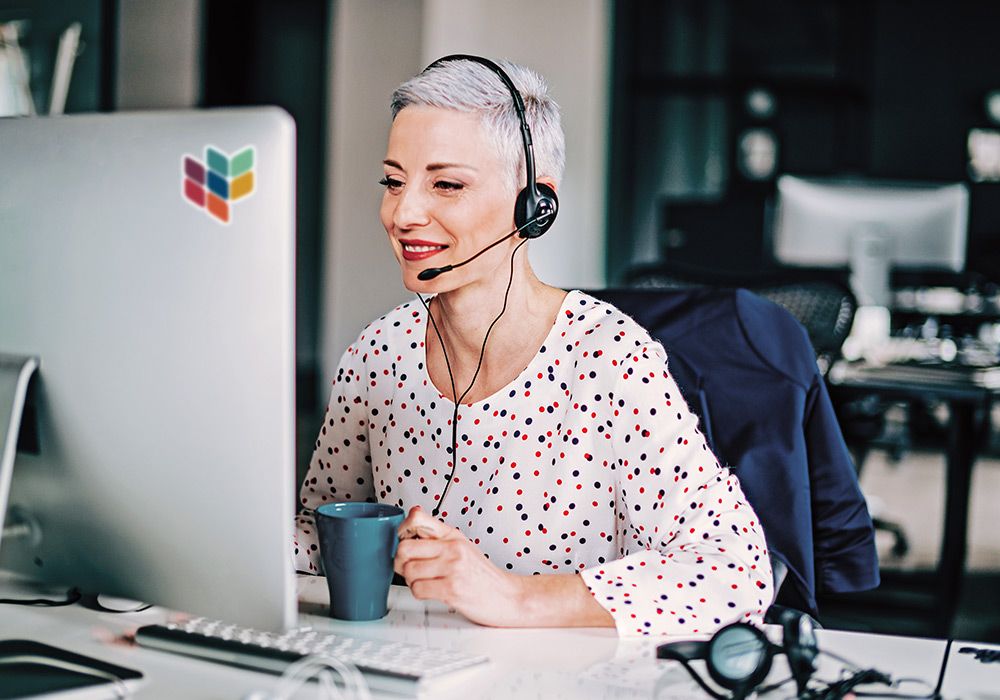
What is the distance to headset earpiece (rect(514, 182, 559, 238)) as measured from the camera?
4.25 ft

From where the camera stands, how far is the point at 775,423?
149 centimetres

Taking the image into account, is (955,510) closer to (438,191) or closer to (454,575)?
(438,191)

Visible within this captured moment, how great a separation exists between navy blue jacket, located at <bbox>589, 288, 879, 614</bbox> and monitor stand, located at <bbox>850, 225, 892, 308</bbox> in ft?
7.13

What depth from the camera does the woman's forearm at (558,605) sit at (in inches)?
41.2

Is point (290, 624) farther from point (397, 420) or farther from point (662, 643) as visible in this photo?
point (397, 420)

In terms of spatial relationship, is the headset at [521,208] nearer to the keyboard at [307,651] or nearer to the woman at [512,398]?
the woman at [512,398]

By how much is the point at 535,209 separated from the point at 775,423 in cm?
46

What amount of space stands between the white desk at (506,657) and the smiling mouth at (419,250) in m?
0.38

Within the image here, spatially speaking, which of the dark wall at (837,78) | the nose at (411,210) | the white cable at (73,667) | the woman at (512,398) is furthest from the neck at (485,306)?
→ the dark wall at (837,78)

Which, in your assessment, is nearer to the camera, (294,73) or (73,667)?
(73,667)

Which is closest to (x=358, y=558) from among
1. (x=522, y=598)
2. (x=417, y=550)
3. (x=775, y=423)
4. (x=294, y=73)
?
(x=417, y=550)

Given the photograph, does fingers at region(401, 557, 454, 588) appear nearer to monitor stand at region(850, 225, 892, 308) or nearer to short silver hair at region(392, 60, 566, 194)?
short silver hair at region(392, 60, 566, 194)

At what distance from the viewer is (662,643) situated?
104 cm

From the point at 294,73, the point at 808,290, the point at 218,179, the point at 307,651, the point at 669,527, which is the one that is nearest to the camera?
the point at 218,179
